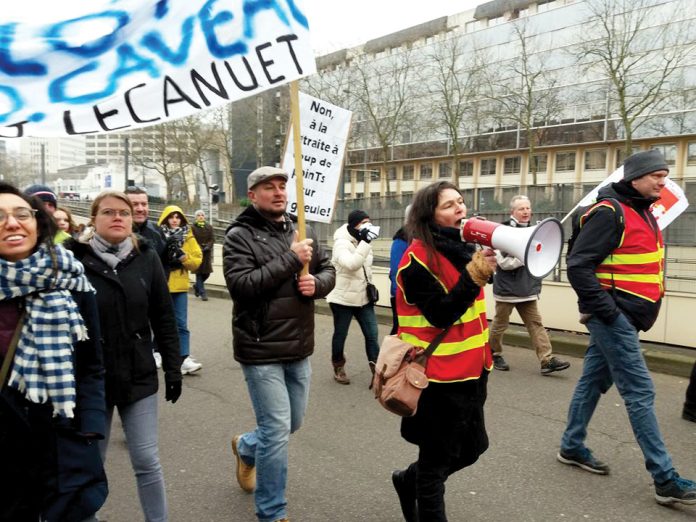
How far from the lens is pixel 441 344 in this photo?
9.29 ft

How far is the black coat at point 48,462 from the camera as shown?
212 centimetres

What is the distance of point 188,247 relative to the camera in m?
6.59

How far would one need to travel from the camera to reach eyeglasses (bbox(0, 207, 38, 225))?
2.20 metres

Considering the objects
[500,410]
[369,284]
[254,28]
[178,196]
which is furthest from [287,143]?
[178,196]

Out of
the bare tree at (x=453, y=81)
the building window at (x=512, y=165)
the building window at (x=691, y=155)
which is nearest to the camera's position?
the building window at (x=691, y=155)

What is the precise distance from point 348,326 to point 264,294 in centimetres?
301

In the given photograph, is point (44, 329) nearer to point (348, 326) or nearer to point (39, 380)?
point (39, 380)

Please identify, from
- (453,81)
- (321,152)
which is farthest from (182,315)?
(453,81)

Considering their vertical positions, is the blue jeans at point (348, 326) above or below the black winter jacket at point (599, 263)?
below

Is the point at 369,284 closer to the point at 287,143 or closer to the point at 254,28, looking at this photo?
the point at 287,143

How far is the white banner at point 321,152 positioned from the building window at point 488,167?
39978mm

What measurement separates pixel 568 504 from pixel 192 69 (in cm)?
314

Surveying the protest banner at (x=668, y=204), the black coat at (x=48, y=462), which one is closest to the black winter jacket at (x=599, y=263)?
the protest banner at (x=668, y=204)

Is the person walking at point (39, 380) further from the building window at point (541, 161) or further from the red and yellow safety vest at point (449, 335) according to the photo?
the building window at point (541, 161)
